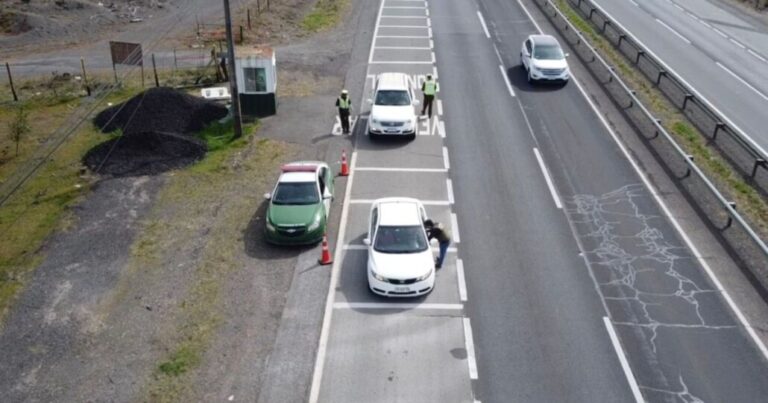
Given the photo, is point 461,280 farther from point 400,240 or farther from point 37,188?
point 37,188

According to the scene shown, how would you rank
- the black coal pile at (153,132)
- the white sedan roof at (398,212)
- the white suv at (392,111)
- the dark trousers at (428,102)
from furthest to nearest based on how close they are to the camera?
the dark trousers at (428,102) → the white suv at (392,111) → the black coal pile at (153,132) → the white sedan roof at (398,212)

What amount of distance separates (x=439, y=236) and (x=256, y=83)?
13597 mm

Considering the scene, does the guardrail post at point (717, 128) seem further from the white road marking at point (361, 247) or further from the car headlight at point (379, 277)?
the car headlight at point (379, 277)

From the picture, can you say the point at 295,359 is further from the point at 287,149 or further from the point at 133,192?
the point at 287,149

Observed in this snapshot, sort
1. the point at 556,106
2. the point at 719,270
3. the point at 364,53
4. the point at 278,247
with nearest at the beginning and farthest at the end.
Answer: the point at 719,270 → the point at 278,247 → the point at 556,106 → the point at 364,53

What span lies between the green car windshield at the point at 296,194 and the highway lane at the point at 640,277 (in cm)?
451

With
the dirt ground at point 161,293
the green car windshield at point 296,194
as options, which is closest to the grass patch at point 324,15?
the dirt ground at point 161,293

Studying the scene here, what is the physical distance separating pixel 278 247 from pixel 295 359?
5.04 m

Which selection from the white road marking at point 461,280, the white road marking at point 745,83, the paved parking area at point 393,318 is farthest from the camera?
the white road marking at point 745,83

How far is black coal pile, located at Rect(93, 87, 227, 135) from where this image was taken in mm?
27141

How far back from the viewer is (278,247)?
20.0 metres

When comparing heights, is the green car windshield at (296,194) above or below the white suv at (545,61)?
below

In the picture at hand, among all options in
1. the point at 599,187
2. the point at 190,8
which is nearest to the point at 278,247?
the point at 599,187

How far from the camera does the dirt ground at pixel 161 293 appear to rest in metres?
15.0
